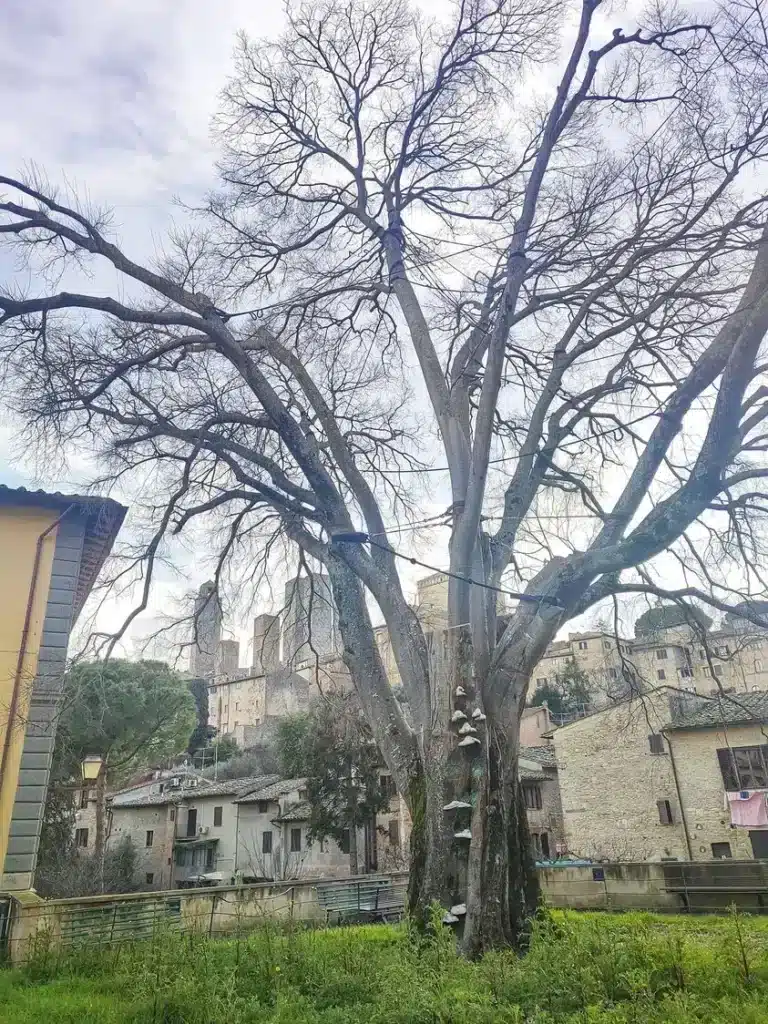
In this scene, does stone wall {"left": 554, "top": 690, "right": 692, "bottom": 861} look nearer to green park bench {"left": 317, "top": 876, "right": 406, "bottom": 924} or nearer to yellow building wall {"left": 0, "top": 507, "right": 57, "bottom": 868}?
green park bench {"left": 317, "top": 876, "right": 406, "bottom": 924}

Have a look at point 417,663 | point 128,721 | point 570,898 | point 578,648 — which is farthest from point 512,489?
point 578,648

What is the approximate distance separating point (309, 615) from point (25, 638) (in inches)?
161

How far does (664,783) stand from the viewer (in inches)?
895

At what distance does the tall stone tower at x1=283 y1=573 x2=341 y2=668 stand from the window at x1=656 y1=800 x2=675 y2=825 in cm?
1796

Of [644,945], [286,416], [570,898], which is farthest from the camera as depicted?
[570,898]

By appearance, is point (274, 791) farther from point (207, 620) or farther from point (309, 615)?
point (207, 620)

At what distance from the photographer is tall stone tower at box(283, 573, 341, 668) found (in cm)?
901

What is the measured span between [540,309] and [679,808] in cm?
1962

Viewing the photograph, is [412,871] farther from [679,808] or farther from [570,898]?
[679,808]

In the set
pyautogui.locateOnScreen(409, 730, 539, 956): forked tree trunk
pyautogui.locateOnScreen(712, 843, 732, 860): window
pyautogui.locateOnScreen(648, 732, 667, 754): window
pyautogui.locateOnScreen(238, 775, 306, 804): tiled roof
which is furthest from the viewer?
pyautogui.locateOnScreen(238, 775, 306, 804): tiled roof

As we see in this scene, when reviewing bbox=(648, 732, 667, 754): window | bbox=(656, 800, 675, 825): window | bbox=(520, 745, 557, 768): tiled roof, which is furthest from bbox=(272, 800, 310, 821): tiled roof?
bbox=(648, 732, 667, 754): window

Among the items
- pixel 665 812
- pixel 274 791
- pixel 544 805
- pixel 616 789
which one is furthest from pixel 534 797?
pixel 274 791

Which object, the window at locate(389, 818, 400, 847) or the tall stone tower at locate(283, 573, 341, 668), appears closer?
the tall stone tower at locate(283, 573, 341, 668)

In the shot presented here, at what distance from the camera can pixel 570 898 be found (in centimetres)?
1288
